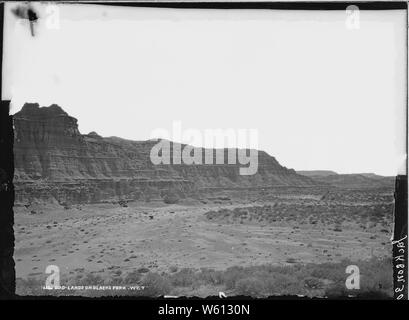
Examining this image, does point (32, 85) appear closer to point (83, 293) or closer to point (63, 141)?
point (63, 141)

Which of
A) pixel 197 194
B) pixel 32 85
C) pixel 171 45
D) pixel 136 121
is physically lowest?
pixel 197 194

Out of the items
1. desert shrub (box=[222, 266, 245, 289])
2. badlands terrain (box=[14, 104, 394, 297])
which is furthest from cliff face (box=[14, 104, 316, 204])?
desert shrub (box=[222, 266, 245, 289])

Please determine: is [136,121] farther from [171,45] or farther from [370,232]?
[370,232]

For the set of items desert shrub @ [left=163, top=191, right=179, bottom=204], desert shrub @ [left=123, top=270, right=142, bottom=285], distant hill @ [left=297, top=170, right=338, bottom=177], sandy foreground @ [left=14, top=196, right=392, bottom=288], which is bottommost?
desert shrub @ [left=123, top=270, right=142, bottom=285]

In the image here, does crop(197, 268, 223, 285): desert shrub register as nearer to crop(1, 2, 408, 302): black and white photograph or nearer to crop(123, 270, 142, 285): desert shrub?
crop(1, 2, 408, 302): black and white photograph

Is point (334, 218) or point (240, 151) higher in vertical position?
point (240, 151)

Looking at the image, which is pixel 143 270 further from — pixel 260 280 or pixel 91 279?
pixel 260 280

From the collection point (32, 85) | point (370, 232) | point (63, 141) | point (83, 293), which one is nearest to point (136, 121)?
point (63, 141)
